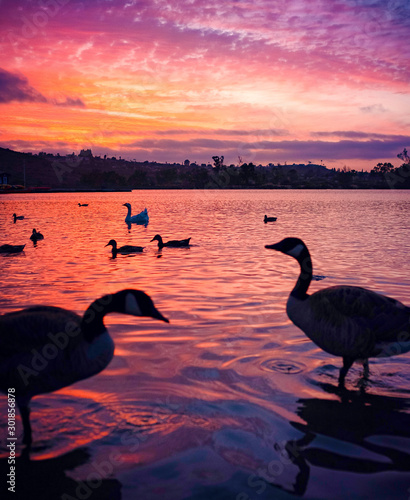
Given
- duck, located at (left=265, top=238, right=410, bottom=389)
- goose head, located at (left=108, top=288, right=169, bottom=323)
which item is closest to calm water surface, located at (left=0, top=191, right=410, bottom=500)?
duck, located at (left=265, top=238, right=410, bottom=389)

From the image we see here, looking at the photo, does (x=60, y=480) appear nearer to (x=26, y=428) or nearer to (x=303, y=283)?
(x=26, y=428)

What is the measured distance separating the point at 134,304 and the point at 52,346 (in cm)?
100

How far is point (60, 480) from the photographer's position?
455 cm

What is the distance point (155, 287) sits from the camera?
13258 mm

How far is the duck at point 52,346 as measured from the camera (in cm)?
498

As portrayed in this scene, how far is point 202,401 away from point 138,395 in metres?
0.90

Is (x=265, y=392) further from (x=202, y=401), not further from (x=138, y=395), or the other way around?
(x=138, y=395)

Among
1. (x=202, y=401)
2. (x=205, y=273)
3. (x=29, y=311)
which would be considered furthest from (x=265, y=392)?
(x=205, y=273)

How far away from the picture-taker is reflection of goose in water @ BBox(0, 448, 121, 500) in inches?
171

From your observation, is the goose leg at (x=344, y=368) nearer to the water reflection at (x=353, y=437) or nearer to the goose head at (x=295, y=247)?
the water reflection at (x=353, y=437)

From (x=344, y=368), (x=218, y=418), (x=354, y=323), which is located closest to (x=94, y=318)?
(x=218, y=418)

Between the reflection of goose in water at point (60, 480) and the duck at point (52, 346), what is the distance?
439 millimetres

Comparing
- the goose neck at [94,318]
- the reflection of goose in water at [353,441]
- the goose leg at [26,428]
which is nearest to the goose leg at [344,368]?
the reflection of goose in water at [353,441]

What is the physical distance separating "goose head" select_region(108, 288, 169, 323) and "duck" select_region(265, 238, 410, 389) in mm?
2403
